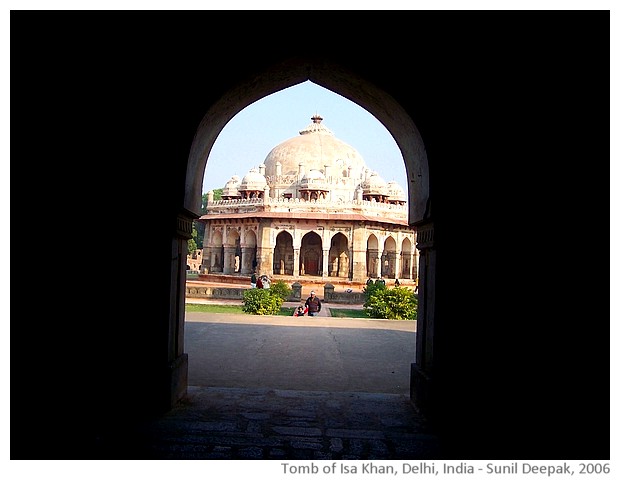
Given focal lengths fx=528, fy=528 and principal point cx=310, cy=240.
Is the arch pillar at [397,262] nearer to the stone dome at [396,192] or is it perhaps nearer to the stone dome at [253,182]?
the stone dome at [396,192]

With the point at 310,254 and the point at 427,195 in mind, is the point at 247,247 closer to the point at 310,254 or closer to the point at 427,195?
the point at 310,254

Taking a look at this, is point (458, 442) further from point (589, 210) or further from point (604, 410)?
point (589, 210)

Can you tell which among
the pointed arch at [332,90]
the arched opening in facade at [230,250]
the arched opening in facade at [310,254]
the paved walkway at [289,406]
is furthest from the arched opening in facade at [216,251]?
the pointed arch at [332,90]

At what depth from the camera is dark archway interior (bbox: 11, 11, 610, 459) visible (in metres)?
3.75

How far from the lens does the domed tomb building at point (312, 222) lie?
29922mm

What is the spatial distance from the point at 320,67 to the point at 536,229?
2355 millimetres

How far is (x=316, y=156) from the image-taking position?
124ft

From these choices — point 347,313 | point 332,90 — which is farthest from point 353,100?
point 347,313

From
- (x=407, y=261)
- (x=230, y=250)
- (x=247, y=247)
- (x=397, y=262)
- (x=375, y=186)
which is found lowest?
(x=397, y=262)

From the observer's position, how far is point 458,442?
150 inches

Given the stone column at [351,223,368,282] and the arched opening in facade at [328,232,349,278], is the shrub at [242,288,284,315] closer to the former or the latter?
the stone column at [351,223,368,282]

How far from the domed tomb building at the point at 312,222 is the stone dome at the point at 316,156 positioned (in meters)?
0.08

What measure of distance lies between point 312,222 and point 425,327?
25452 millimetres

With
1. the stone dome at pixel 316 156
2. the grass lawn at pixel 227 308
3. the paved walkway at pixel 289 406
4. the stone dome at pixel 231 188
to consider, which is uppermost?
the stone dome at pixel 316 156
